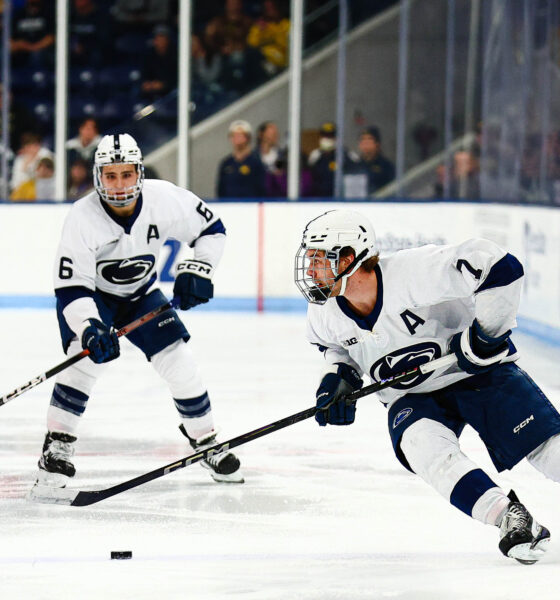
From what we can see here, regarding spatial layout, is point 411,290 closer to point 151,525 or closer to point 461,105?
point 151,525

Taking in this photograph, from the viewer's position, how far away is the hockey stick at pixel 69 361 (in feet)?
11.5

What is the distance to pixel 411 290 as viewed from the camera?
8.98 feet

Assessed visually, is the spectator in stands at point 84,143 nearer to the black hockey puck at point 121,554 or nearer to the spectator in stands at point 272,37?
the spectator in stands at point 272,37

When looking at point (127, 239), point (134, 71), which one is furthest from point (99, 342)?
point (134, 71)

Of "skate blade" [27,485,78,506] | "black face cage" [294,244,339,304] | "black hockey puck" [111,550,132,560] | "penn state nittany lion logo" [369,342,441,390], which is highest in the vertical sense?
"black face cage" [294,244,339,304]

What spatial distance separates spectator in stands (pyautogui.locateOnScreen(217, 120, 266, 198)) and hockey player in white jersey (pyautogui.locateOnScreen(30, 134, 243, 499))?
4.31 metres

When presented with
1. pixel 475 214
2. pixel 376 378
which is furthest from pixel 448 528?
pixel 475 214

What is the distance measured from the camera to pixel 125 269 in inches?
141

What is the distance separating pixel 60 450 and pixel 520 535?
1.55 m

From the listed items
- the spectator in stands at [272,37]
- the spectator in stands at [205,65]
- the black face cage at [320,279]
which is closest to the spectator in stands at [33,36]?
the spectator in stands at [205,65]

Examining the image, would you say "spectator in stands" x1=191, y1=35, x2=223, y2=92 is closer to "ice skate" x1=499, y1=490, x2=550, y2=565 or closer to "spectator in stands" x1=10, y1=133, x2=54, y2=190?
"spectator in stands" x1=10, y1=133, x2=54, y2=190

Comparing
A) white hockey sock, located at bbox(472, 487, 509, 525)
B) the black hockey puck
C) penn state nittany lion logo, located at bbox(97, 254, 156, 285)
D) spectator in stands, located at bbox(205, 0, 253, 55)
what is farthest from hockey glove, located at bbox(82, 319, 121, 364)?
spectator in stands, located at bbox(205, 0, 253, 55)

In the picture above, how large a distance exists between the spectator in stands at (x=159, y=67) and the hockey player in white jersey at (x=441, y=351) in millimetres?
6056

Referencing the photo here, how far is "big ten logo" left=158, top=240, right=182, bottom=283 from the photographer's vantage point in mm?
7680
